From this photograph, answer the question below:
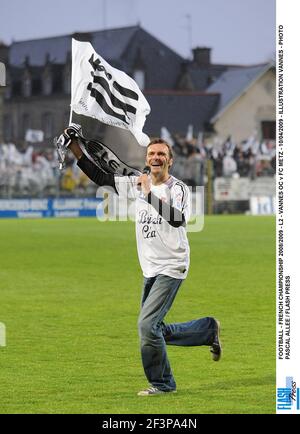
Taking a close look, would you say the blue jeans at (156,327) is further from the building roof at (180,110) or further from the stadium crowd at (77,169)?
the building roof at (180,110)

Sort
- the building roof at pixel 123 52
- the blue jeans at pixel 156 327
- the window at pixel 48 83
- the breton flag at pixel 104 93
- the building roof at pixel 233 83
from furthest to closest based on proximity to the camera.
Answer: the window at pixel 48 83 < the building roof at pixel 123 52 < the building roof at pixel 233 83 < the breton flag at pixel 104 93 < the blue jeans at pixel 156 327

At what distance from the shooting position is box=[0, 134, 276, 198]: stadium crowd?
1861 inches

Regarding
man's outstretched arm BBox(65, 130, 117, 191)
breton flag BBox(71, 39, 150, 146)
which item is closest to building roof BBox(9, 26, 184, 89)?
breton flag BBox(71, 39, 150, 146)

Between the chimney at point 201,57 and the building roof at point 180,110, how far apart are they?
281cm

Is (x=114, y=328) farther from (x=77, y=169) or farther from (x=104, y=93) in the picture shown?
(x=77, y=169)

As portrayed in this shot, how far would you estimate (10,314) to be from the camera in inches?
669

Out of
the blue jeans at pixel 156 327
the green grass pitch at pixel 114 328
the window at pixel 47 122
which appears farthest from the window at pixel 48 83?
the blue jeans at pixel 156 327

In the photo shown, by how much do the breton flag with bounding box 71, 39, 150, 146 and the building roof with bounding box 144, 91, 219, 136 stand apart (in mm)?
69727

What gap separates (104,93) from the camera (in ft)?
36.7

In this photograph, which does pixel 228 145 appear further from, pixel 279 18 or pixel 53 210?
pixel 279 18

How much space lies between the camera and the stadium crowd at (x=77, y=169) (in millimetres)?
47281

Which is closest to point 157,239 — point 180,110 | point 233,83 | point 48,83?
point 233,83

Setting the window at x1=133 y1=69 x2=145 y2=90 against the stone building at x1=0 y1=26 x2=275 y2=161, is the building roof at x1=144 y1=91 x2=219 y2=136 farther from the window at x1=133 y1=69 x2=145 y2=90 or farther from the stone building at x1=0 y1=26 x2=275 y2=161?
the window at x1=133 y1=69 x2=145 y2=90

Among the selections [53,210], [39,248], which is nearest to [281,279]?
[39,248]
